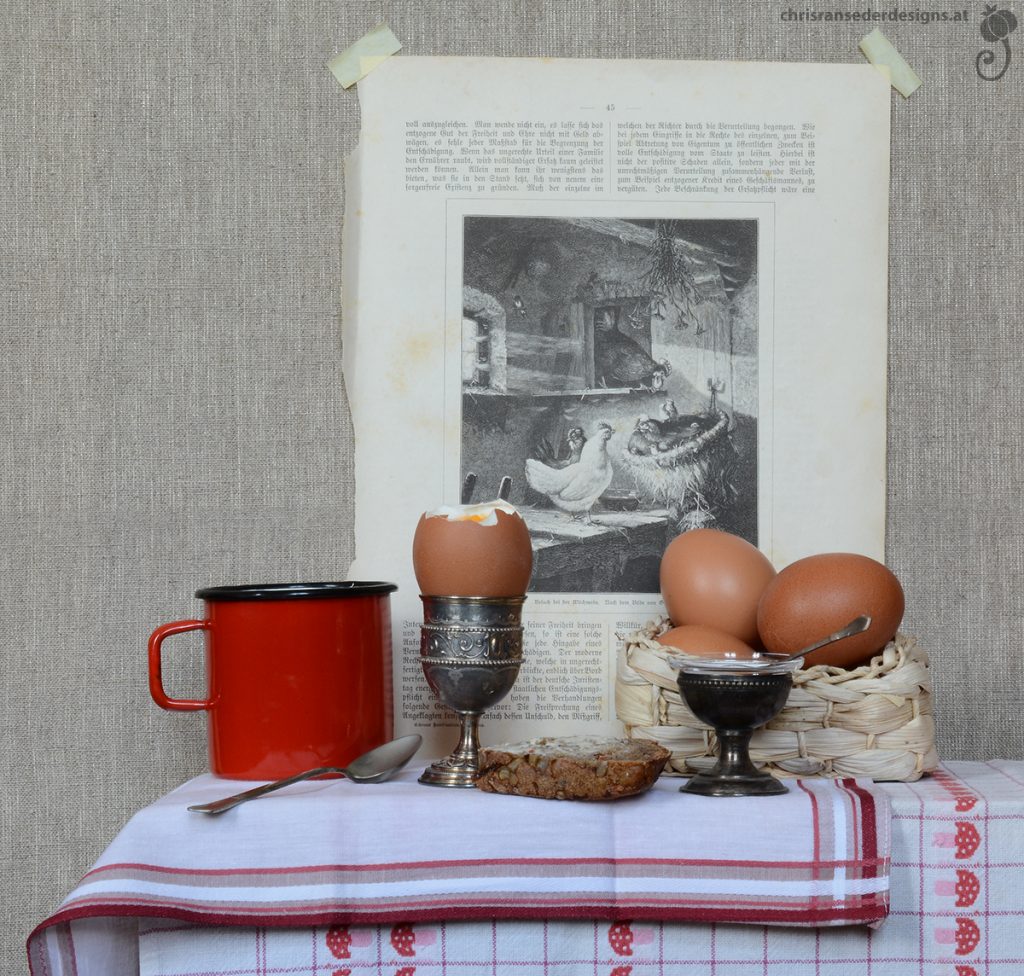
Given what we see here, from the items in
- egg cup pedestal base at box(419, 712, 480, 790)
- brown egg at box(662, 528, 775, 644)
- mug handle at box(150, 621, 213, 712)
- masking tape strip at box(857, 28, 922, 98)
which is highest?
masking tape strip at box(857, 28, 922, 98)

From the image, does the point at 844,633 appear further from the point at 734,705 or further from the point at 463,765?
the point at 463,765

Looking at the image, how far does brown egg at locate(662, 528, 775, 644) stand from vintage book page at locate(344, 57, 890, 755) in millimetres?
129

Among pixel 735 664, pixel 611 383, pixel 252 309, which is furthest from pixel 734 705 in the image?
pixel 252 309

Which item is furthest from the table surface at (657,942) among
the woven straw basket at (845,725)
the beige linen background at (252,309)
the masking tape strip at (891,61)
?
the masking tape strip at (891,61)

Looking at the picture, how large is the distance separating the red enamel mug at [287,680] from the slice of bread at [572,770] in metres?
0.12

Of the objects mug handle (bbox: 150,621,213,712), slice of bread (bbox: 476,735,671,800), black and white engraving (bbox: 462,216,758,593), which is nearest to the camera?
slice of bread (bbox: 476,735,671,800)

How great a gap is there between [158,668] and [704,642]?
43 cm

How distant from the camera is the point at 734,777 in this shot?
75 centimetres

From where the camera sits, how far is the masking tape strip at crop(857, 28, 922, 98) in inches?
40.8

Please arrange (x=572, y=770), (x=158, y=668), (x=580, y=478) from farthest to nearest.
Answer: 1. (x=580, y=478)
2. (x=158, y=668)
3. (x=572, y=770)

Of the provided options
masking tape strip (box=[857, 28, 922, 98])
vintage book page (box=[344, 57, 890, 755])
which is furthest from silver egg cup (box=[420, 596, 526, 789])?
masking tape strip (box=[857, 28, 922, 98])

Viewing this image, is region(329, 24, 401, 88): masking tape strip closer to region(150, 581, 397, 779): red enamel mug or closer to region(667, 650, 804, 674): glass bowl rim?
region(150, 581, 397, 779): red enamel mug

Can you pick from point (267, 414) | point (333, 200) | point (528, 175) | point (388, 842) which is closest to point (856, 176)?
point (528, 175)

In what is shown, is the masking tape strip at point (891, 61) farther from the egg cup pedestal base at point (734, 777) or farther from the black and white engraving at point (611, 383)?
the egg cup pedestal base at point (734, 777)
